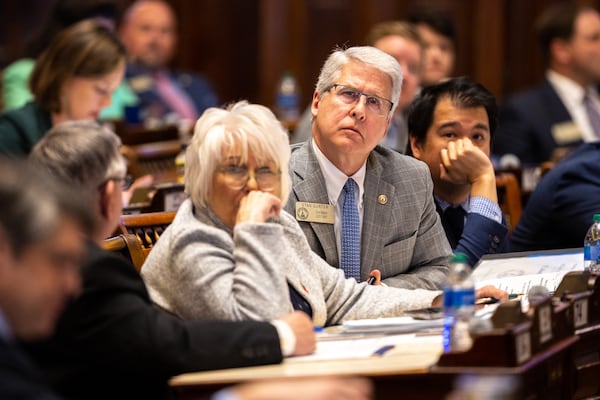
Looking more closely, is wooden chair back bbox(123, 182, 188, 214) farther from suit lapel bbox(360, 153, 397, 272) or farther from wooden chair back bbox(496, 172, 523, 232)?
wooden chair back bbox(496, 172, 523, 232)

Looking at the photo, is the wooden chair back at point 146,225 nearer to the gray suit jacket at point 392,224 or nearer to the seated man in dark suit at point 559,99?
the gray suit jacket at point 392,224

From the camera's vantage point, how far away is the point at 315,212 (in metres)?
3.71

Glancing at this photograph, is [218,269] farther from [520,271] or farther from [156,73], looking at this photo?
[156,73]

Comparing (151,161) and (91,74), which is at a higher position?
(91,74)

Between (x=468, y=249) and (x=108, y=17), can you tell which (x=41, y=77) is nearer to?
(x=108, y=17)

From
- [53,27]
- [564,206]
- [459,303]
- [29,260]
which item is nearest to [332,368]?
[459,303]

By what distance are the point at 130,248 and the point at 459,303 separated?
111cm

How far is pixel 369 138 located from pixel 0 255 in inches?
82.1

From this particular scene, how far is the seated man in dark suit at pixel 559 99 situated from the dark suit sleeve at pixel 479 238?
11.2ft

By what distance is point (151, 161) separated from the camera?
604cm

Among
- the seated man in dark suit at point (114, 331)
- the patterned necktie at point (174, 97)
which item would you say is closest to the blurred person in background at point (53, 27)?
the patterned necktie at point (174, 97)

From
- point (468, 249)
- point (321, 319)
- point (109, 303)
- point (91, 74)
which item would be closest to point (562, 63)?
point (91, 74)

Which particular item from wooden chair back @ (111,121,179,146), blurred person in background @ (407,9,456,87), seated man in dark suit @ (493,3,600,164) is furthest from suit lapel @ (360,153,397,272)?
blurred person in background @ (407,9,456,87)

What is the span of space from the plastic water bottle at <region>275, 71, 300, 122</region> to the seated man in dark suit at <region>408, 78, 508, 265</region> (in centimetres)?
357
